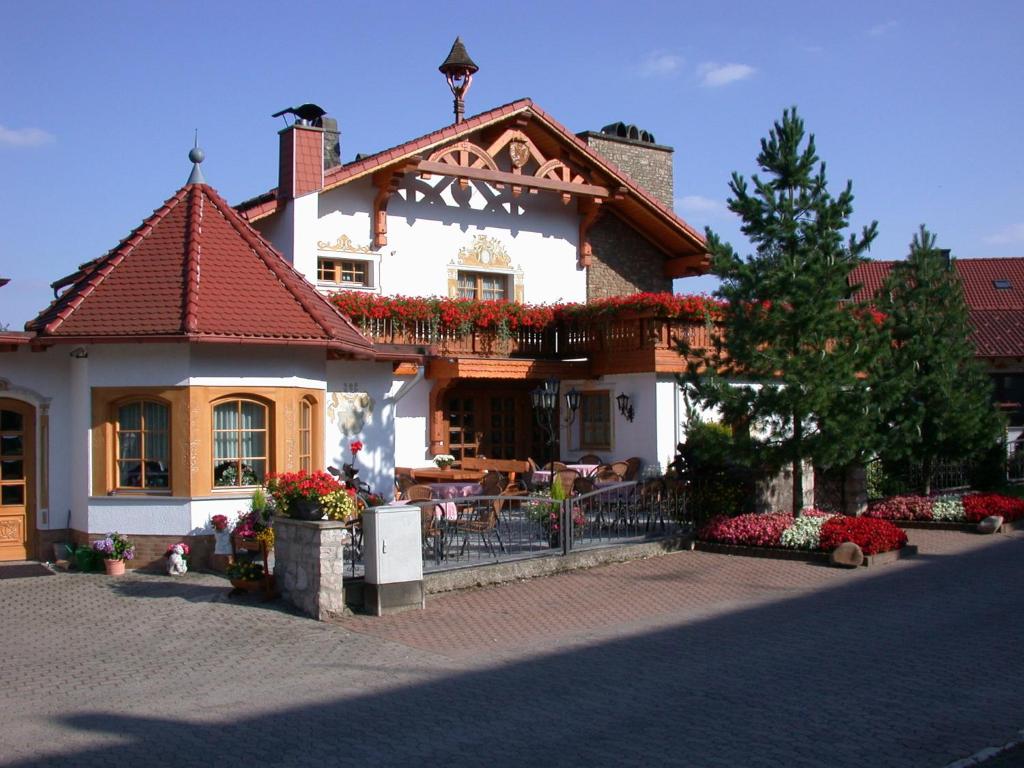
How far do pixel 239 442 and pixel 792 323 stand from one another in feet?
25.3

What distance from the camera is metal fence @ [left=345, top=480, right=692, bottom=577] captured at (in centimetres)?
1345

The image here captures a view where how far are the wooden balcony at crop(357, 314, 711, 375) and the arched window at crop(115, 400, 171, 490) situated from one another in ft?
18.6

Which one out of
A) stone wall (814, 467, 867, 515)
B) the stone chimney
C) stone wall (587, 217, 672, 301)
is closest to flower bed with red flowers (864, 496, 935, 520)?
stone wall (814, 467, 867, 515)

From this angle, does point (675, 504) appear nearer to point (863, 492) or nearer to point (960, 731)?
point (863, 492)

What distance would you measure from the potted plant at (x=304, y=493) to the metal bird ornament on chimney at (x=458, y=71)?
13.0 metres

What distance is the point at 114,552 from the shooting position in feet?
44.9

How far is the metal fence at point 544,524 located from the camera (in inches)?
529

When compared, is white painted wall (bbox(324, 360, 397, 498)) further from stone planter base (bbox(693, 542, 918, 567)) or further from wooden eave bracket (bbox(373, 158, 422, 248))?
stone planter base (bbox(693, 542, 918, 567))

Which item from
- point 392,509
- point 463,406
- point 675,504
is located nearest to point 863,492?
point 675,504

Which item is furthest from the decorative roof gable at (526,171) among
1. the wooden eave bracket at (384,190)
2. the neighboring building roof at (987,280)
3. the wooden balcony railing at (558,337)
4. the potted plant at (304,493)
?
the neighboring building roof at (987,280)

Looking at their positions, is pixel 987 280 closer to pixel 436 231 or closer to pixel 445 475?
pixel 436 231

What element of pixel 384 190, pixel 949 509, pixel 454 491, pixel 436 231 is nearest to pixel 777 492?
pixel 949 509

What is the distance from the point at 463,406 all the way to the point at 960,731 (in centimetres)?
1514

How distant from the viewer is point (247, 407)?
47.1 ft
